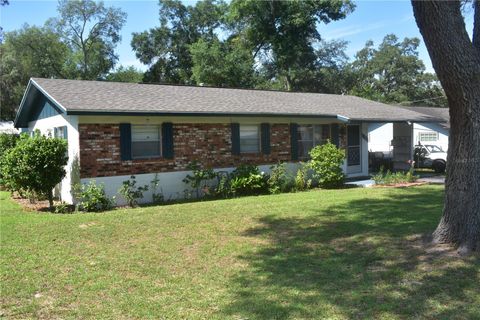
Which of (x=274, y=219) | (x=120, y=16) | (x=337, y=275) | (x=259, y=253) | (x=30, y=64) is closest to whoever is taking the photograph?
(x=337, y=275)

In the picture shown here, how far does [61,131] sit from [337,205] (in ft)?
27.7

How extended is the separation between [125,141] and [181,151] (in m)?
1.82

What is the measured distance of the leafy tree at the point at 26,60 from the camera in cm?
3625

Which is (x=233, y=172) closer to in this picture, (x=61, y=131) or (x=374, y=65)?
(x=61, y=131)

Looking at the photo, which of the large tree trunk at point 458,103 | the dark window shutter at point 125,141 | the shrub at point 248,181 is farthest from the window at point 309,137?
the large tree trunk at point 458,103

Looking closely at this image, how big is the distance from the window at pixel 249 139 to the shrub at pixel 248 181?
1.04 metres

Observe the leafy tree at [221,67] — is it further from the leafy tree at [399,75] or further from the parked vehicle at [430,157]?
the leafy tree at [399,75]

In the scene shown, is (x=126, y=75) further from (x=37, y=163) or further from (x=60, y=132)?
(x=37, y=163)

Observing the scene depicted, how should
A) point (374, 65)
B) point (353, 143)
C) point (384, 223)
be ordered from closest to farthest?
point (384, 223) → point (353, 143) → point (374, 65)

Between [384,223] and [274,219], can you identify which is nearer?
[384,223]

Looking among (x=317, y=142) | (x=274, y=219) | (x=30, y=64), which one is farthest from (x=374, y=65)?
(x=274, y=219)

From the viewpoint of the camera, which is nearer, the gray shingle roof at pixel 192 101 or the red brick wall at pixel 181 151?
the red brick wall at pixel 181 151

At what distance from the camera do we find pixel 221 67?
1426 inches

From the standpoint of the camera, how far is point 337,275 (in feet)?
19.0
